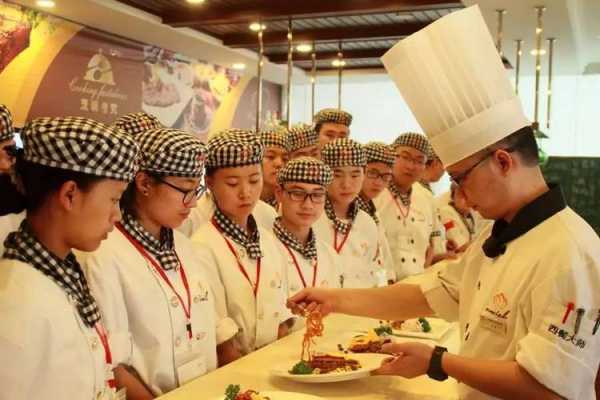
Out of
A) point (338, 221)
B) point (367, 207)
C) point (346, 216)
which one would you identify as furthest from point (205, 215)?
point (367, 207)

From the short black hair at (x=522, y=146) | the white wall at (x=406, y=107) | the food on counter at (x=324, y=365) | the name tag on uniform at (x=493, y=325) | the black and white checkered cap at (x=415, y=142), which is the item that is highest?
the white wall at (x=406, y=107)

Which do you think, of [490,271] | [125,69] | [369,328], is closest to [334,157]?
[369,328]

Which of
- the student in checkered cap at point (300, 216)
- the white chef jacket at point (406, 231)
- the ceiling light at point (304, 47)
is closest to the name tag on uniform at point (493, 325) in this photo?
the student in checkered cap at point (300, 216)

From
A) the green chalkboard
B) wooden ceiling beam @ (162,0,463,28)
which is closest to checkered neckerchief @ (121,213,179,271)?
wooden ceiling beam @ (162,0,463,28)

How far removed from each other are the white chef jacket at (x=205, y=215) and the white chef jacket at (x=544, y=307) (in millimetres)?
1869

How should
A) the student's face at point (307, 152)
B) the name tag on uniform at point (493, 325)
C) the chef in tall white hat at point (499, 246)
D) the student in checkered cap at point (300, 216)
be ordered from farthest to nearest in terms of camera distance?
the student's face at point (307, 152) → the student in checkered cap at point (300, 216) → the name tag on uniform at point (493, 325) → the chef in tall white hat at point (499, 246)

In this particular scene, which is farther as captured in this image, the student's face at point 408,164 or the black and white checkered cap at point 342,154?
the student's face at point 408,164

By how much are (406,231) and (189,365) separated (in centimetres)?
307

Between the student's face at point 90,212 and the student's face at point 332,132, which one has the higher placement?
the student's face at point 332,132

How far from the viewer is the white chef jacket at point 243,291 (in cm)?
256

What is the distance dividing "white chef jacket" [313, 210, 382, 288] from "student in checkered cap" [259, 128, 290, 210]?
420 millimetres

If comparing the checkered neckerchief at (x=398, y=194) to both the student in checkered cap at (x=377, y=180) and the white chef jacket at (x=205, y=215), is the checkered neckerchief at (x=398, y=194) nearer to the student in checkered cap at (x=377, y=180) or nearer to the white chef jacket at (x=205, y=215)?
the student in checkered cap at (x=377, y=180)

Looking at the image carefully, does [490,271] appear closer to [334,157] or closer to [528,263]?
[528,263]

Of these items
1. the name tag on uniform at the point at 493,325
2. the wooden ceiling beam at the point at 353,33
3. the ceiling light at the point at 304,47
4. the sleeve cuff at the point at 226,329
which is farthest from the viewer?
the ceiling light at the point at 304,47
